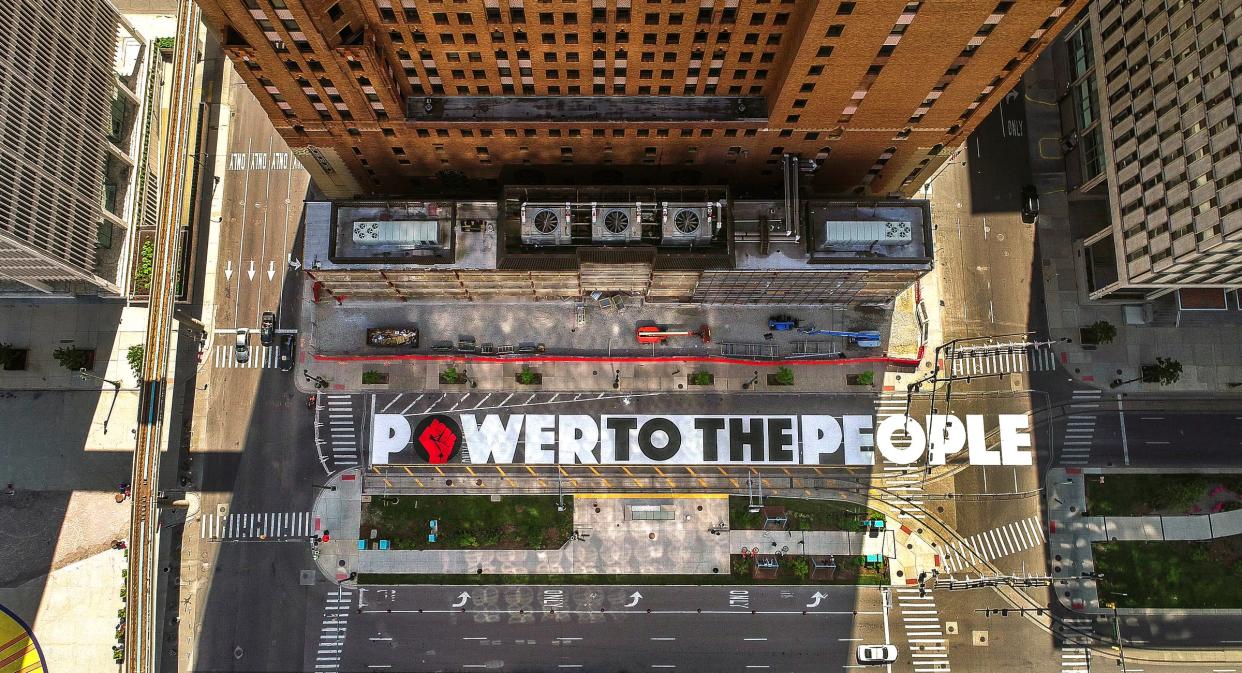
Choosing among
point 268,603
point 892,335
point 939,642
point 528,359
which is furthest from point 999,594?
point 268,603

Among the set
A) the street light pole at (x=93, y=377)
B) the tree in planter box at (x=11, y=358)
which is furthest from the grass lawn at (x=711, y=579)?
the tree in planter box at (x=11, y=358)

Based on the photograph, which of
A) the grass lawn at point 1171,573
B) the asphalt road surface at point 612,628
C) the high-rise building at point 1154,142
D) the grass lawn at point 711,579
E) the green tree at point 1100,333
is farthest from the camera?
the green tree at point 1100,333

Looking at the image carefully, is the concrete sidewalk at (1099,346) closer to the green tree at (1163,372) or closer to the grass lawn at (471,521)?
the green tree at (1163,372)

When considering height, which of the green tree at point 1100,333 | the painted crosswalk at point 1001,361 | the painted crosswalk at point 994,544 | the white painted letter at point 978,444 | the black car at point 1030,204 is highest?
the black car at point 1030,204

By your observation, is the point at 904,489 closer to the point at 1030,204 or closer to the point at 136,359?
the point at 1030,204

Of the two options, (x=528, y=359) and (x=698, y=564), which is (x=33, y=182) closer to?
(x=528, y=359)

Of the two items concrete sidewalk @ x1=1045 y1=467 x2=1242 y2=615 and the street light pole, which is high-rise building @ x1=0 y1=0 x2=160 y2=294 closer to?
the street light pole
